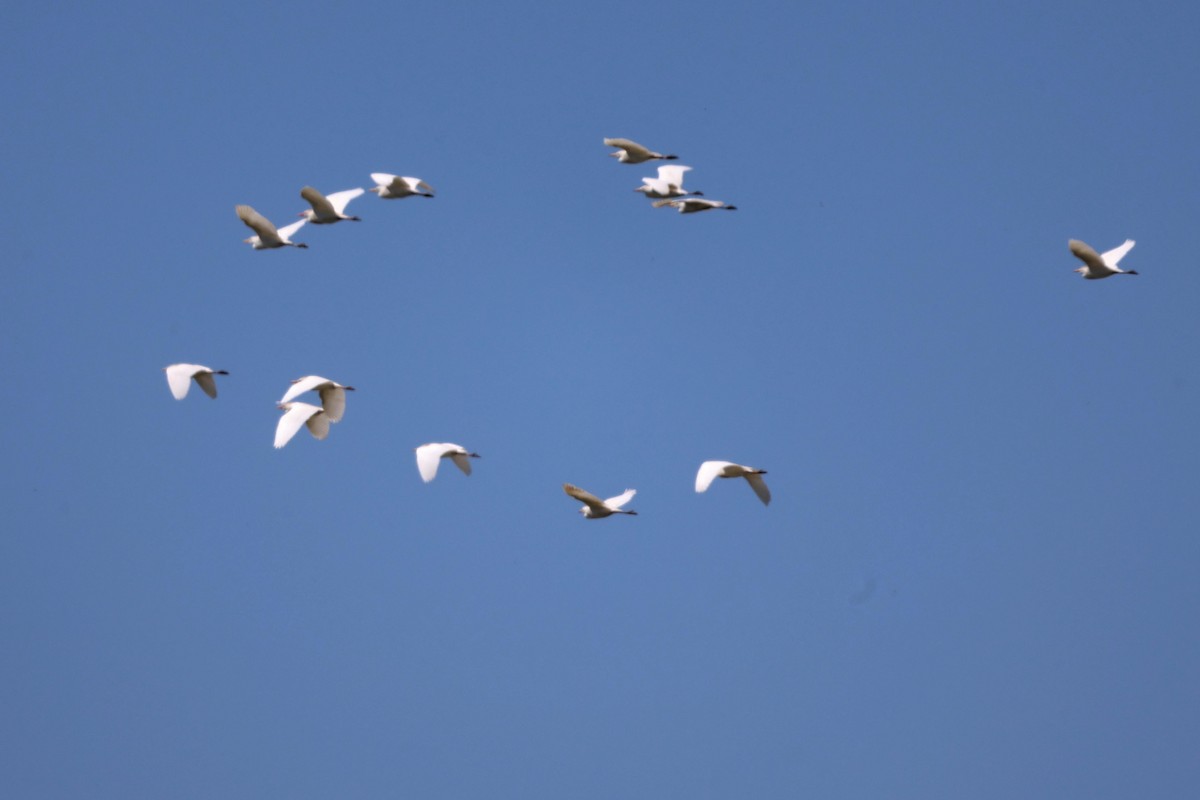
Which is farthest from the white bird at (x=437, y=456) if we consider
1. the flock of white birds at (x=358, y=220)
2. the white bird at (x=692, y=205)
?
the white bird at (x=692, y=205)

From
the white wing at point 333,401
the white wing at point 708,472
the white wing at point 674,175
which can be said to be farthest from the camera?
the white wing at point 674,175

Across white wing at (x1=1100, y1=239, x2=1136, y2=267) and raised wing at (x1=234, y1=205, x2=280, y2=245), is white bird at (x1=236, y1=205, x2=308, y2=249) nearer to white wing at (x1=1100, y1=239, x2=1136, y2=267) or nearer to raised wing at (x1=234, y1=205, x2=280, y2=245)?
raised wing at (x1=234, y1=205, x2=280, y2=245)

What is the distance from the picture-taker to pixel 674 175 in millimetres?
36094

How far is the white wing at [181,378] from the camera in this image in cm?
3506

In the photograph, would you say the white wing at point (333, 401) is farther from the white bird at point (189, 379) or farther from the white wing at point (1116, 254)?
the white wing at point (1116, 254)

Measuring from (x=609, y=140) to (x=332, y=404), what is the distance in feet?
25.6

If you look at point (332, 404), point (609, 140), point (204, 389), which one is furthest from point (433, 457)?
Answer: point (609, 140)

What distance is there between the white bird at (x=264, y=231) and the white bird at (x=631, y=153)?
6937 mm

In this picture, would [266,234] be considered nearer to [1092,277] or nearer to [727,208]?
[727,208]

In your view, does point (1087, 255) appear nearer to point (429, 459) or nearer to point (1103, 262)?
point (1103, 262)

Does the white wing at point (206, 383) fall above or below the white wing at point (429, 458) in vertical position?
above

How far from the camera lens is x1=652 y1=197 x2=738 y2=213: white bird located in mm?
35656

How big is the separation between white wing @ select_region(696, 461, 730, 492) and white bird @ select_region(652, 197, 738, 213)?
19.5ft

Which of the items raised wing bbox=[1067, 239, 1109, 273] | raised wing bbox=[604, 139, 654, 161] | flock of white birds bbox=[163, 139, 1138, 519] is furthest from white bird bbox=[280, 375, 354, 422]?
raised wing bbox=[1067, 239, 1109, 273]
